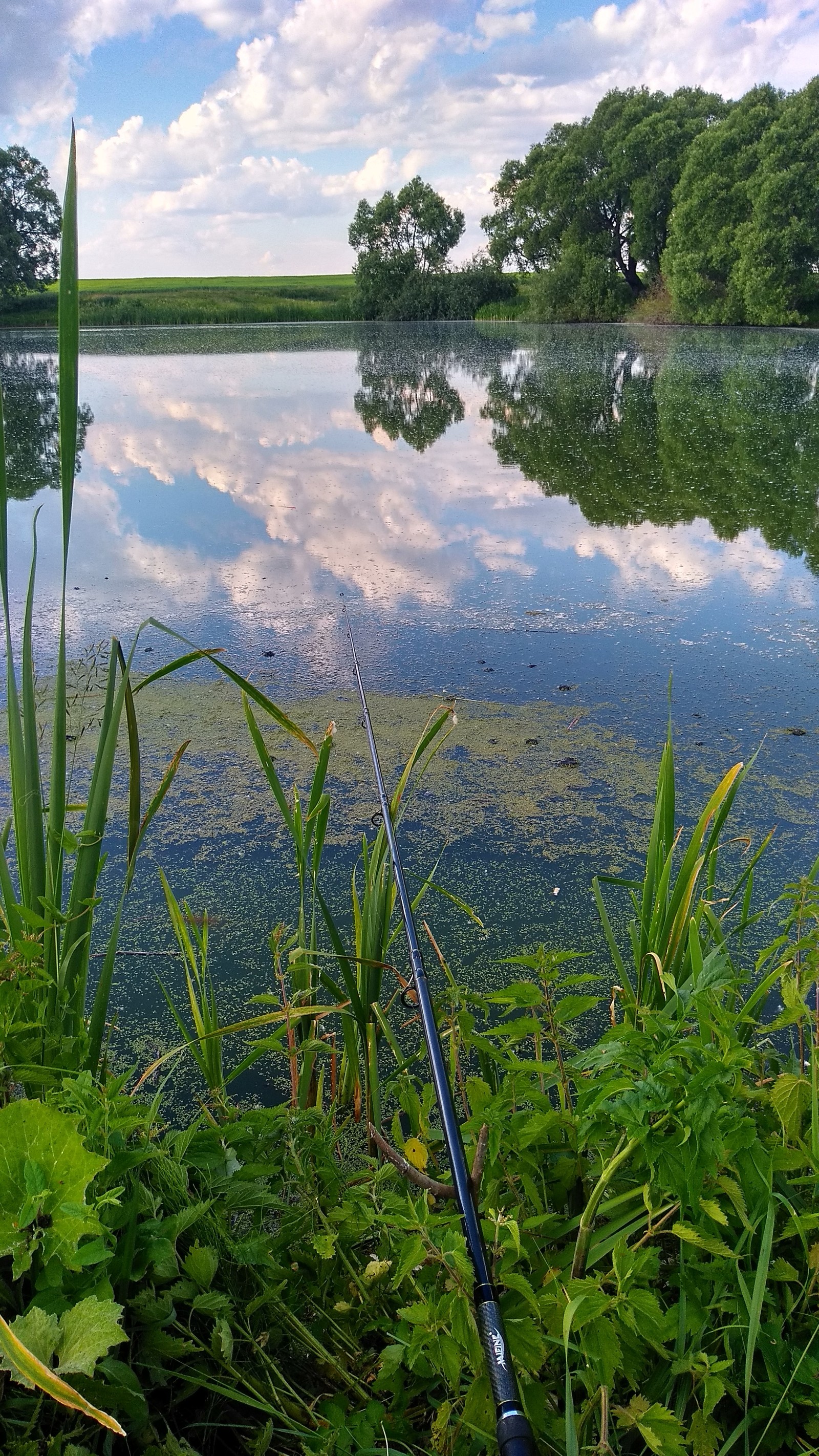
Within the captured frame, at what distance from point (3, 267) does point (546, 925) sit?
33.2 metres

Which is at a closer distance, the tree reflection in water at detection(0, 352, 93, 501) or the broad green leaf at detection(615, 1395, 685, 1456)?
the broad green leaf at detection(615, 1395, 685, 1456)

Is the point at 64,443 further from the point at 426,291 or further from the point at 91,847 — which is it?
the point at 426,291

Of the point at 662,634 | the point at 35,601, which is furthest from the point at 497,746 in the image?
the point at 35,601

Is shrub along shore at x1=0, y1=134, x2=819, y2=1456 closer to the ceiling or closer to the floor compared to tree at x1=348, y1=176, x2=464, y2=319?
closer to the floor

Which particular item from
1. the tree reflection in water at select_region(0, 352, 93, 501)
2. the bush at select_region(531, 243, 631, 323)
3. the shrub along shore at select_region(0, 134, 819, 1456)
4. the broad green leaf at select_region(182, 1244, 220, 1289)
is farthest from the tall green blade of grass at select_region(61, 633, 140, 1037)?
the bush at select_region(531, 243, 631, 323)

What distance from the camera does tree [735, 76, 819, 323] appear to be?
2191 centimetres

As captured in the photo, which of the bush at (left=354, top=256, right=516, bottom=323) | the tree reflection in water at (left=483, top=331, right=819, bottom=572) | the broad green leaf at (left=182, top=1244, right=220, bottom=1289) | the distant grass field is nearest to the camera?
the broad green leaf at (left=182, top=1244, right=220, bottom=1289)

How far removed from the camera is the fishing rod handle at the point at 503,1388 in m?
0.57

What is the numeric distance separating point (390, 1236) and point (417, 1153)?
0.29ft

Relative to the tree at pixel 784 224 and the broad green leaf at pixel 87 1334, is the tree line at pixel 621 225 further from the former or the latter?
the broad green leaf at pixel 87 1334

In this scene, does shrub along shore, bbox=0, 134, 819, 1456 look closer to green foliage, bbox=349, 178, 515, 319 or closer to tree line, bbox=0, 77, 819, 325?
tree line, bbox=0, 77, 819, 325

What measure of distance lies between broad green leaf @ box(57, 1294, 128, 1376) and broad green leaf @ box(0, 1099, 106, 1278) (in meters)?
0.03

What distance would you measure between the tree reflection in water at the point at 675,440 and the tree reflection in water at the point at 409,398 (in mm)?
553

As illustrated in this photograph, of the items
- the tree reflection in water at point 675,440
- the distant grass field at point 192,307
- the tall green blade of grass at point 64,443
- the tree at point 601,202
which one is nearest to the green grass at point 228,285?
the distant grass field at point 192,307
